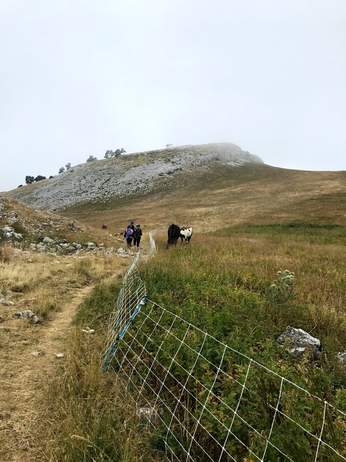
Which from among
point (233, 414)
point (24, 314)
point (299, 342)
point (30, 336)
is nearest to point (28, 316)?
point (24, 314)

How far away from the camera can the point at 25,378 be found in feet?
21.4

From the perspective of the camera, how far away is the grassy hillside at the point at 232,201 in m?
43.9

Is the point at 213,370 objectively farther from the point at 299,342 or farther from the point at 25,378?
the point at 25,378

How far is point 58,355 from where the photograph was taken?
7379 mm

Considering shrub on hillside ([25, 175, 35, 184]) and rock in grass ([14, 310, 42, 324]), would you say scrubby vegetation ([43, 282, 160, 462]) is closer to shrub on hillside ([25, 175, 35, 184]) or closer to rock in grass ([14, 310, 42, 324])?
rock in grass ([14, 310, 42, 324])

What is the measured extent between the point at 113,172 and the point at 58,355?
8720 cm

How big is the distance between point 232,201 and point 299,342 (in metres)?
53.7

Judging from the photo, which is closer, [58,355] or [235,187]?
[58,355]

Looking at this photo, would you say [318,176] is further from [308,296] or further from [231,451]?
[231,451]

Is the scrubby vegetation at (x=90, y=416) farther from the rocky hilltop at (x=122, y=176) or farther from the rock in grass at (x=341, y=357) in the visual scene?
the rocky hilltop at (x=122, y=176)

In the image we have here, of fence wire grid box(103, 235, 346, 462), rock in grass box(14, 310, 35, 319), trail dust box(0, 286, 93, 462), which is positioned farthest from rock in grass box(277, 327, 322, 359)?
rock in grass box(14, 310, 35, 319)

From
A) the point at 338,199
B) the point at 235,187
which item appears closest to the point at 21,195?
the point at 235,187

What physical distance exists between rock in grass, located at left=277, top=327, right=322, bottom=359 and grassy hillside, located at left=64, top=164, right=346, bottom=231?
2975 centimetres

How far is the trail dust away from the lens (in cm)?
480
